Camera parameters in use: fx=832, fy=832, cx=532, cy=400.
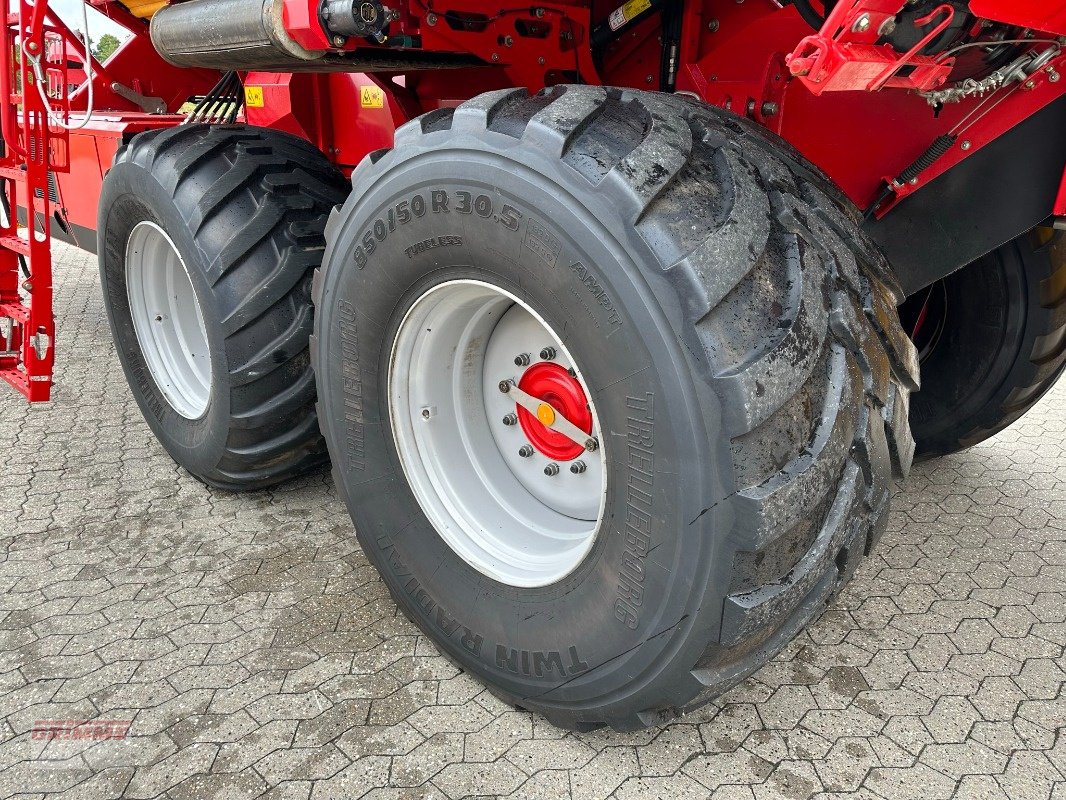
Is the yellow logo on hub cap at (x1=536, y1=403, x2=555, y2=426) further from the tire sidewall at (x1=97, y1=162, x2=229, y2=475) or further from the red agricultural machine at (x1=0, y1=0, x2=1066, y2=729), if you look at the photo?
the tire sidewall at (x1=97, y1=162, x2=229, y2=475)

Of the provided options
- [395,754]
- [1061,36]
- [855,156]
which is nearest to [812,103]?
[855,156]

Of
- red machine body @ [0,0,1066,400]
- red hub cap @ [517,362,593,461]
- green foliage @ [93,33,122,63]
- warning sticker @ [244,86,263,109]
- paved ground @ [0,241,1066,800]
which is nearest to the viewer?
red machine body @ [0,0,1066,400]

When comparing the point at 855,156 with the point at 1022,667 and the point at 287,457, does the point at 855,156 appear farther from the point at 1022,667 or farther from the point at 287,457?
the point at 287,457

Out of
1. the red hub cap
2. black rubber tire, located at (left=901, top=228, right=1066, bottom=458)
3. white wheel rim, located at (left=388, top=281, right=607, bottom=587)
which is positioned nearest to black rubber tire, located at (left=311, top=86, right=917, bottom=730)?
white wheel rim, located at (left=388, top=281, right=607, bottom=587)

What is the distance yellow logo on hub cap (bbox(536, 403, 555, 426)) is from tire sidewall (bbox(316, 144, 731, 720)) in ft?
1.32

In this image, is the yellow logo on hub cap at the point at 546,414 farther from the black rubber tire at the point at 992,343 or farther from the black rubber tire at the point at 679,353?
the black rubber tire at the point at 992,343

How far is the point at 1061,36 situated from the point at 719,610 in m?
1.27

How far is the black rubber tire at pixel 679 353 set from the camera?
1455mm

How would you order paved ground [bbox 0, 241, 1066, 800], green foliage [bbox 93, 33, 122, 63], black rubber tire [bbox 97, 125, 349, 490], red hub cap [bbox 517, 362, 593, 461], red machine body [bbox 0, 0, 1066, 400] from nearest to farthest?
red machine body [bbox 0, 0, 1066, 400] → paved ground [bbox 0, 241, 1066, 800] → red hub cap [bbox 517, 362, 593, 461] → black rubber tire [bbox 97, 125, 349, 490] → green foliage [bbox 93, 33, 122, 63]

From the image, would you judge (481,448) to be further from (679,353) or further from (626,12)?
(626,12)

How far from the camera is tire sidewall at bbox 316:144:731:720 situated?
4.92 feet

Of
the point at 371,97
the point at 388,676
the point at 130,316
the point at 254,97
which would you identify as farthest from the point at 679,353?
the point at 130,316

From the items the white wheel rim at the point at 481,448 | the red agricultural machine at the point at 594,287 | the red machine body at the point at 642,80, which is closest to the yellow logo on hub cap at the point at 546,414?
the red agricultural machine at the point at 594,287

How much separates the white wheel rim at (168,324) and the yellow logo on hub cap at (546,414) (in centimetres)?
173
